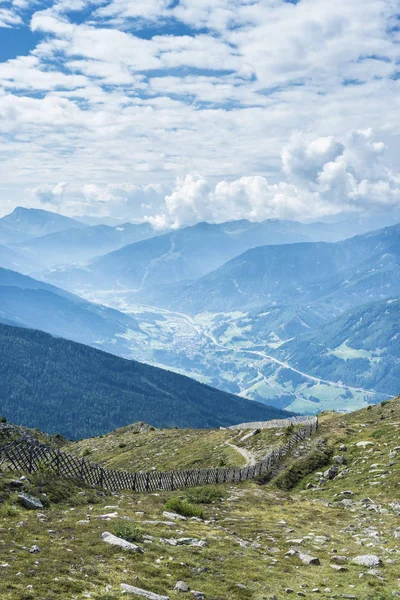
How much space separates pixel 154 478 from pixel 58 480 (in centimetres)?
1050

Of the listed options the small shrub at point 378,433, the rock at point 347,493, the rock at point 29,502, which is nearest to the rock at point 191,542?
the rock at point 29,502

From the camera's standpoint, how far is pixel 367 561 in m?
21.2

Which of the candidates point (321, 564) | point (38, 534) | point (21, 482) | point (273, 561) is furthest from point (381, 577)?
point (21, 482)

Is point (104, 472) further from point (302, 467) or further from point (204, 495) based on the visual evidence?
point (302, 467)

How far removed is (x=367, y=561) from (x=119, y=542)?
33.8 feet

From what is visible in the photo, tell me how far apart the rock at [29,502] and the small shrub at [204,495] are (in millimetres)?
11933

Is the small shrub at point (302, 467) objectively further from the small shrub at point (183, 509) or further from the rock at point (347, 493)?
the small shrub at point (183, 509)

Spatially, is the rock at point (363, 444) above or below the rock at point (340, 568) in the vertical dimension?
above

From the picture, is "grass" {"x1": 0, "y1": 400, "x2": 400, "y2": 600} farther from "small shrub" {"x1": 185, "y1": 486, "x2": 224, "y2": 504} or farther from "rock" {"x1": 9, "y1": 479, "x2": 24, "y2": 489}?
"rock" {"x1": 9, "y1": 479, "x2": 24, "y2": 489}

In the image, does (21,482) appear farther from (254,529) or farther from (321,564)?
(321,564)

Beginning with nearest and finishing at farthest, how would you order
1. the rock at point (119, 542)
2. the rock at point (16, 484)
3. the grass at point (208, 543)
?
the grass at point (208, 543)
the rock at point (119, 542)
the rock at point (16, 484)

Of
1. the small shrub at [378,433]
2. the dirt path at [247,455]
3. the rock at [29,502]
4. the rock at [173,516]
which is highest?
the small shrub at [378,433]

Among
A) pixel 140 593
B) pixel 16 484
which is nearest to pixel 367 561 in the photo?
pixel 140 593

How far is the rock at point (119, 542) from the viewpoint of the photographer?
19712 mm
